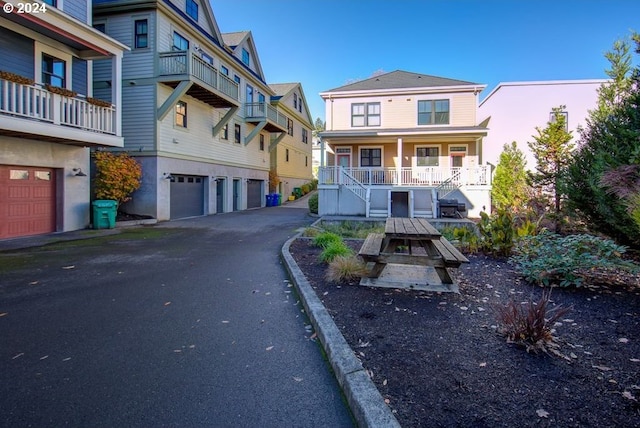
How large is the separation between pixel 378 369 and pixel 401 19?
649 inches

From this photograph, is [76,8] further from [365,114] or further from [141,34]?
[365,114]

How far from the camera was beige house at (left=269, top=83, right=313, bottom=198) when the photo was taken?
28494mm

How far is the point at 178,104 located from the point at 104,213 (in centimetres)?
649

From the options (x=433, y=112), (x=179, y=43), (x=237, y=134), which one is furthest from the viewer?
(x=237, y=134)

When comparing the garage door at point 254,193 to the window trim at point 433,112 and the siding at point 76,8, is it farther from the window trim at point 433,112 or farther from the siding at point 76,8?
the siding at point 76,8

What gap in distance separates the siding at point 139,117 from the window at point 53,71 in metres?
3.48

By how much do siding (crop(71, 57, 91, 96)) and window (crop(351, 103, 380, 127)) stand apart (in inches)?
516

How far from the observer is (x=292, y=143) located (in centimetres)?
3148

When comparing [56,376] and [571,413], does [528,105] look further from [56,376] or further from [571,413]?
[56,376]

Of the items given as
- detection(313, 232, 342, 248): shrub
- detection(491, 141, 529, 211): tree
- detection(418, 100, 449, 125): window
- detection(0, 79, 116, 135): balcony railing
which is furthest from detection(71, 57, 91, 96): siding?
detection(491, 141, 529, 211): tree

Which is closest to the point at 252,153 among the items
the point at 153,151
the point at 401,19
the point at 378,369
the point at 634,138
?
the point at 153,151

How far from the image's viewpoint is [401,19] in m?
15.6

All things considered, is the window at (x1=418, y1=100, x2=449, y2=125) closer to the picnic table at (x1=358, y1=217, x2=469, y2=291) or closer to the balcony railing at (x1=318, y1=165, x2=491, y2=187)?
the balcony railing at (x1=318, y1=165, x2=491, y2=187)

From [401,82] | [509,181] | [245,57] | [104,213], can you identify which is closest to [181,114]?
[104,213]
